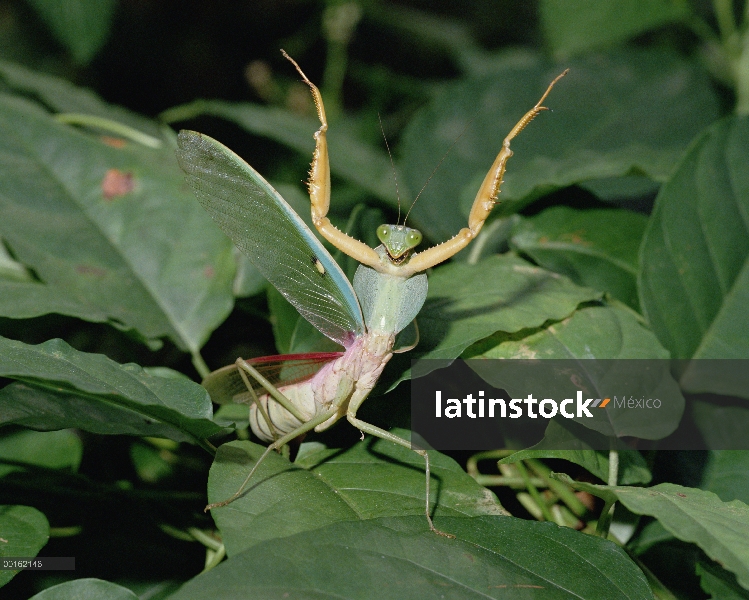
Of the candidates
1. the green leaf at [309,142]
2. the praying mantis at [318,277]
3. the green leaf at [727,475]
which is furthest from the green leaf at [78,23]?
the green leaf at [727,475]

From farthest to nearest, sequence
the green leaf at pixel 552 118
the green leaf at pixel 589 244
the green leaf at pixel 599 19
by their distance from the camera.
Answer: the green leaf at pixel 599 19 → the green leaf at pixel 552 118 → the green leaf at pixel 589 244

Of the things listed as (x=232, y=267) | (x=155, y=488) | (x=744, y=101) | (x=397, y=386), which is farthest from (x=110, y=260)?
(x=744, y=101)

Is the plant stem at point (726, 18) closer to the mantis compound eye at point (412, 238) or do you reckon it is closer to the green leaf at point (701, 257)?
the green leaf at point (701, 257)

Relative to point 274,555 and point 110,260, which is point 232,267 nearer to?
point 110,260

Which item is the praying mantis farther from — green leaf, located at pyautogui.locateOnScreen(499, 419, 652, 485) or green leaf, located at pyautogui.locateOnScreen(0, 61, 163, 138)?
green leaf, located at pyautogui.locateOnScreen(0, 61, 163, 138)

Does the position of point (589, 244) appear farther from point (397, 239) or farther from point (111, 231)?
point (111, 231)

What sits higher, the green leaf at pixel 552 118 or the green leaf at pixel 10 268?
the green leaf at pixel 552 118
